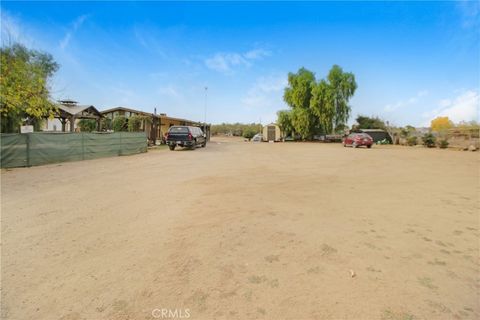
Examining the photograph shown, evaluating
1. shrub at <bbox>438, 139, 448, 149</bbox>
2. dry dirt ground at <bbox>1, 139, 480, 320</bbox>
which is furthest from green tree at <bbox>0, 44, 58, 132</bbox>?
shrub at <bbox>438, 139, 448, 149</bbox>

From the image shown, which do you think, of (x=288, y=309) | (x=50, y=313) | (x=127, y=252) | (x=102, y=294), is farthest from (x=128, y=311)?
(x=288, y=309)

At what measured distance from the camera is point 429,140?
92.8ft

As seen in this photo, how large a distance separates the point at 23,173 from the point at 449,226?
12268 millimetres

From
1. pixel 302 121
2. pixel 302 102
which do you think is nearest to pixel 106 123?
pixel 302 121

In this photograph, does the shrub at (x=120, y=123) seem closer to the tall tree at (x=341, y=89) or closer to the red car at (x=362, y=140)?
the red car at (x=362, y=140)

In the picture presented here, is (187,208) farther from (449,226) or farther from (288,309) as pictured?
(449,226)

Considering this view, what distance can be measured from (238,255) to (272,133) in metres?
44.1

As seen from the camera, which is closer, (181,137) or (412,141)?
(181,137)

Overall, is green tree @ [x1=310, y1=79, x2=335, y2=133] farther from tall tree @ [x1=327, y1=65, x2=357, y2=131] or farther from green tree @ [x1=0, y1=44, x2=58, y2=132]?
green tree @ [x1=0, y1=44, x2=58, y2=132]

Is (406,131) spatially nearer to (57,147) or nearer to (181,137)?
(181,137)

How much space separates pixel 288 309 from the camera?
2457 millimetres

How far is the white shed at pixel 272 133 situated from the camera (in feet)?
151

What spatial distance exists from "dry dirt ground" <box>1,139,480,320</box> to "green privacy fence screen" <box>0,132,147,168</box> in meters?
5.08

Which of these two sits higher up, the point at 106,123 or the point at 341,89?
the point at 341,89
